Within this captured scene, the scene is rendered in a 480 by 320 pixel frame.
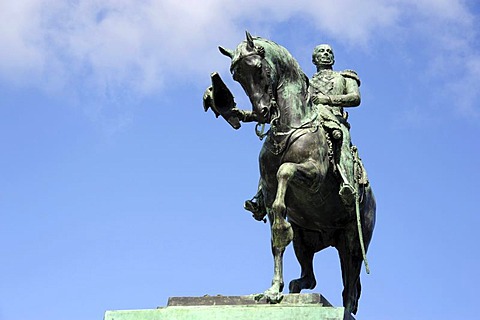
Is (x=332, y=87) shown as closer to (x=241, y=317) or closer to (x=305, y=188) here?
(x=305, y=188)

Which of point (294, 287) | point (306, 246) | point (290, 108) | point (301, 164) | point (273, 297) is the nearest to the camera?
point (273, 297)

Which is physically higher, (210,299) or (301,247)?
(301,247)

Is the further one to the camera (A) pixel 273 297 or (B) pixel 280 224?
(B) pixel 280 224

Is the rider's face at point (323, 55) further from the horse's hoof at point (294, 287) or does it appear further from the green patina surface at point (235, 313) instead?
the green patina surface at point (235, 313)

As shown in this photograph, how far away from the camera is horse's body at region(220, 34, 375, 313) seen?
1352cm

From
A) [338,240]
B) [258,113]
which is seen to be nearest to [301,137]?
[258,113]

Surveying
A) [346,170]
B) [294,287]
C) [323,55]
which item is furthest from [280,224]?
[323,55]

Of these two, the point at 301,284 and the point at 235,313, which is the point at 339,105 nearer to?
the point at 301,284

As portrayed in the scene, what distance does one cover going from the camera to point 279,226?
13.3 meters

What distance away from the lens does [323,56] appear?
15.9 m

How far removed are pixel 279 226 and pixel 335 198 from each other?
52.9 inches

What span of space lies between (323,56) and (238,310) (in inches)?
179

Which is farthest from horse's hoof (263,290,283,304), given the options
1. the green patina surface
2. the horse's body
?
the horse's body

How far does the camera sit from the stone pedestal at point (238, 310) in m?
12.3
